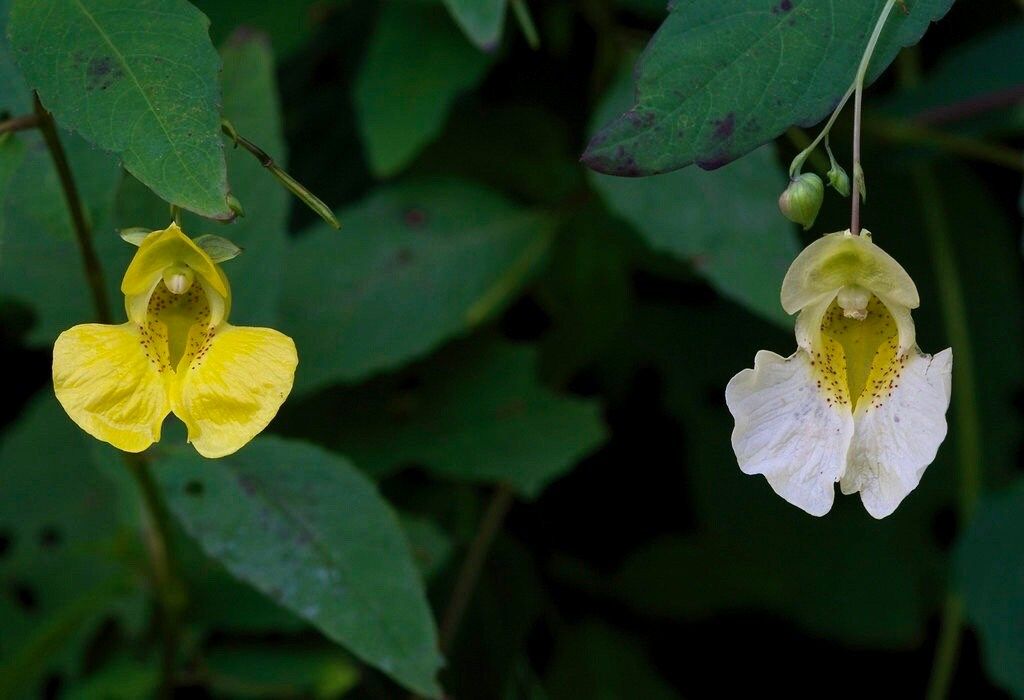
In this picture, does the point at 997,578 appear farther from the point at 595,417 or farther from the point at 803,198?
the point at 803,198

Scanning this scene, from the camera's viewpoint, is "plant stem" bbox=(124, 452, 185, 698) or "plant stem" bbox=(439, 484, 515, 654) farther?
"plant stem" bbox=(439, 484, 515, 654)

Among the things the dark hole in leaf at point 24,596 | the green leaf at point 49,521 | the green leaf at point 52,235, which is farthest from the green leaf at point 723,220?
the dark hole in leaf at point 24,596

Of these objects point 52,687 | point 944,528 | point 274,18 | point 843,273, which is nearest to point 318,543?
point 843,273

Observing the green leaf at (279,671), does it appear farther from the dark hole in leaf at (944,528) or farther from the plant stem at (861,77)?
the dark hole in leaf at (944,528)

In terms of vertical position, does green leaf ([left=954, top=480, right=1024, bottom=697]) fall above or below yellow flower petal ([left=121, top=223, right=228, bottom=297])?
below

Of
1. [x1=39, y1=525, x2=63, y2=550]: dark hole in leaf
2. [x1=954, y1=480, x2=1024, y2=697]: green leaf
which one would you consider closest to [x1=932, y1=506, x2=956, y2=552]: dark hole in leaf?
[x1=954, y1=480, x2=1024, y2=697]: green leaf

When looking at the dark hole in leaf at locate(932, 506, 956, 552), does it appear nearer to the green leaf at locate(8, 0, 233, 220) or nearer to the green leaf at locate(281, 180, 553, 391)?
the green leaf at locate(281, 180, 553, 391)
